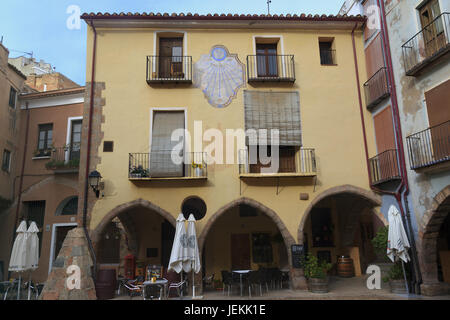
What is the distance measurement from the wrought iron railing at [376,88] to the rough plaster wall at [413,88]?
46 centimetres

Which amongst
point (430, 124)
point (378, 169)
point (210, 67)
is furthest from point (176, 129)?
point (430, 124)

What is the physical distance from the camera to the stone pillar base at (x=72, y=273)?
10.4 m

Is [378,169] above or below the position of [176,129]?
below

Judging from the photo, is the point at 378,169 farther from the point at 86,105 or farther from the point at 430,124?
the point at 86,105

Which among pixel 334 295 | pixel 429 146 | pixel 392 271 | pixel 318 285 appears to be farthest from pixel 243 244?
pixel 429 146

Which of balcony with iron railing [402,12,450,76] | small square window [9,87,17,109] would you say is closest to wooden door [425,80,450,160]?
balcony with iron railing [402,12,450,76]

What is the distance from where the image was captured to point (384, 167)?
39.6 ft

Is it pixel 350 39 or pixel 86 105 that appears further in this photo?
pixel 350 39

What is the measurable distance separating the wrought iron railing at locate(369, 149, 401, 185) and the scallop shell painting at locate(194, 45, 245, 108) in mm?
5513

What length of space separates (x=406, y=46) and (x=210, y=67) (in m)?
6.58

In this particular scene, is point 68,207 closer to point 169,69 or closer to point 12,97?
point 12,97

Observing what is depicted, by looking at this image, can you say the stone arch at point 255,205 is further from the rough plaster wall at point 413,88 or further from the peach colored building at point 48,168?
the peach colored building at point 48,168

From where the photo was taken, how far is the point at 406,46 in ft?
36.6

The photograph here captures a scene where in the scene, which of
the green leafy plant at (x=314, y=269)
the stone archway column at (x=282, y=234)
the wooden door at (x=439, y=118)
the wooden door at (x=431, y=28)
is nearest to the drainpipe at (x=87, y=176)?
the stone archway column at (x=282, y=234)
